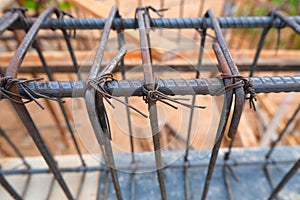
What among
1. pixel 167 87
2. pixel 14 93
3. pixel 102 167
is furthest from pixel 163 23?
pixel 102 167

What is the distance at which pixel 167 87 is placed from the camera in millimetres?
436

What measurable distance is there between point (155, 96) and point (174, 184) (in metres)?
0.58

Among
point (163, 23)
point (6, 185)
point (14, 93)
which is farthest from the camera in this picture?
point (163, 23)

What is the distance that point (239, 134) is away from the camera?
182cm

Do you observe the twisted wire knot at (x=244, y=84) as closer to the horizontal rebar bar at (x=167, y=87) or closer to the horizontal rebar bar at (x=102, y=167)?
the horizontal rebar bar at (x=167, y=87)

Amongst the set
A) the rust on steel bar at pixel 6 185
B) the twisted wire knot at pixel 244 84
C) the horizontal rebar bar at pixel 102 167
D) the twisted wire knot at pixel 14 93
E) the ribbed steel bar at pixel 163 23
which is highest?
the ribbed steel bar at pixel 163 23

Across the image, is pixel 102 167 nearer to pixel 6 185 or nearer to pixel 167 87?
pixel 6 185

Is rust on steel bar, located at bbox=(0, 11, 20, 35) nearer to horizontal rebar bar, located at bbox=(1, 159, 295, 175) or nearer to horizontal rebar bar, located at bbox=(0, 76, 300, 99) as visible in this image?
horizontal rebar bar, located at bbox=(0, 76, 300, 99)

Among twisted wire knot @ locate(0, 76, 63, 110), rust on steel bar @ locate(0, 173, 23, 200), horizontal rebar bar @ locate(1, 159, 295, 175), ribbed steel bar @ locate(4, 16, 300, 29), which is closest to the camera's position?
twisted wire knot @ locate(0, 76, 63, 110)

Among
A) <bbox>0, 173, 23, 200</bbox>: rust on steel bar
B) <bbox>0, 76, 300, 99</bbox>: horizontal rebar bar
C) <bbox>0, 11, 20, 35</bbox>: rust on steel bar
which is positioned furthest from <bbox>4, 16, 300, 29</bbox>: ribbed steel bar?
<bbox>0, 173, 23, 200</bbox>: rust on steel bar

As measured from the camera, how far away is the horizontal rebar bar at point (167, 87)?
1.42ft

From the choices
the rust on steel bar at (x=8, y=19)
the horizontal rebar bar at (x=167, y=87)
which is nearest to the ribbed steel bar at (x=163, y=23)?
the rust on steel bar at (x=8, y=19)

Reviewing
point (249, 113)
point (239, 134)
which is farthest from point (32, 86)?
point (249, 113)

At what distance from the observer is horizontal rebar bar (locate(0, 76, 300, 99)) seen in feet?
1.42
